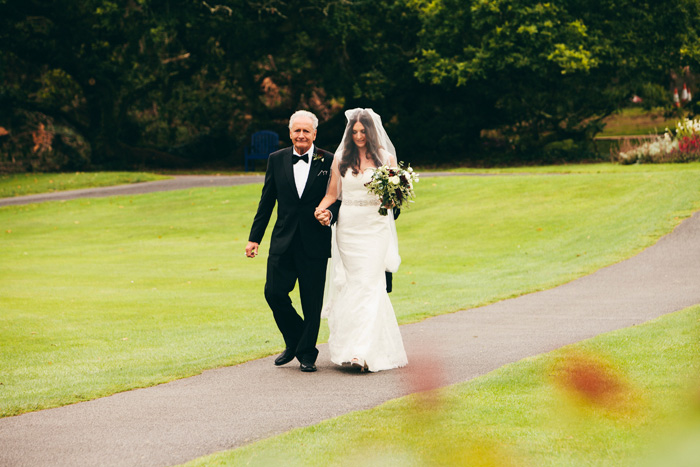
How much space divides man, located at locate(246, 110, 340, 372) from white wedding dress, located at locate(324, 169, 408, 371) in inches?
5.9

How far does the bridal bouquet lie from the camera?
7.34 metres

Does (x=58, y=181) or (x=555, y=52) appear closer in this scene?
(x=58, y=181)

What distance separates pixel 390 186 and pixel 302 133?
874 mm

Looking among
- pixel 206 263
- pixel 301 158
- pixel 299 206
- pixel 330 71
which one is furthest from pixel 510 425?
pixel 330 71

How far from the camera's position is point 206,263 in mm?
16578

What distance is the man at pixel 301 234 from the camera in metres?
7.42

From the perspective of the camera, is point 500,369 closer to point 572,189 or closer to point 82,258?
point 82,258

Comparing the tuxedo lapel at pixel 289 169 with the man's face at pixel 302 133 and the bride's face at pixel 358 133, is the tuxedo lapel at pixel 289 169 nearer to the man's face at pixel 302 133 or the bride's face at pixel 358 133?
the man's face at pixel 302 133

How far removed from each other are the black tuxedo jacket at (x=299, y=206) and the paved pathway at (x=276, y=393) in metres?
1.07

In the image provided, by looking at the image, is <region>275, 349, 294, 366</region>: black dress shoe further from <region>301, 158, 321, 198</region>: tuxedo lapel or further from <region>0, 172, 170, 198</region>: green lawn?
<region>0, 172, 170, 198</region>: green lawn

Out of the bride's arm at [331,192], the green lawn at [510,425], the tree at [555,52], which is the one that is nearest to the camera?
the green lawn at [510,425]

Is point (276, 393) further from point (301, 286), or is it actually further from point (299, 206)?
point (299, 206)

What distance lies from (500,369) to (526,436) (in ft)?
6.87

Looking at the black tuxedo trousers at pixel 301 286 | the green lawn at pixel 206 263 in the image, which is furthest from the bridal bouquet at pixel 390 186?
the green lawn at pixel 206 263
